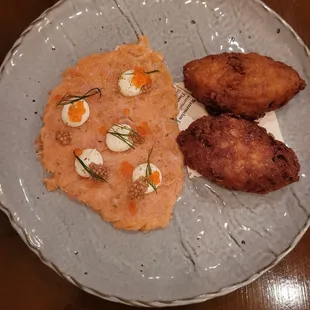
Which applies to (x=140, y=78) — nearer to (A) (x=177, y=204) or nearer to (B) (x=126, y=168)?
(B) (x=126, y=168)

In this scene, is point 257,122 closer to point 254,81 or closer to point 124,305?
point 254,81

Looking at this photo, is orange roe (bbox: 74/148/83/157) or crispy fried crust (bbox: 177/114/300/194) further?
orange roe (bbox: 74/148/83/157)

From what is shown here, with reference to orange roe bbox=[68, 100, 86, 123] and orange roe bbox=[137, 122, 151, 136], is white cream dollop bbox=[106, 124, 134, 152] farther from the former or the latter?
orange roe bbox=[68, 100, 86, 123]

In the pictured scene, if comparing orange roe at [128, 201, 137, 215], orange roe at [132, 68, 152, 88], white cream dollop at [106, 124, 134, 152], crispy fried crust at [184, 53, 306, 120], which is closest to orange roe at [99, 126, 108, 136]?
white cream dollop at [106, 124, 134, 152]

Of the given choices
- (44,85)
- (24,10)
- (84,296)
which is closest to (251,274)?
(84,296)

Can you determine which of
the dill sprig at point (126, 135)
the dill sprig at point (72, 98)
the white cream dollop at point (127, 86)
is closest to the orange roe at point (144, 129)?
the dill sprig at point (126, 135)

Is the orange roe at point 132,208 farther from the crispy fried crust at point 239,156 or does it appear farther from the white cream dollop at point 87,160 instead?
the crispy fried crust at point 239,156
